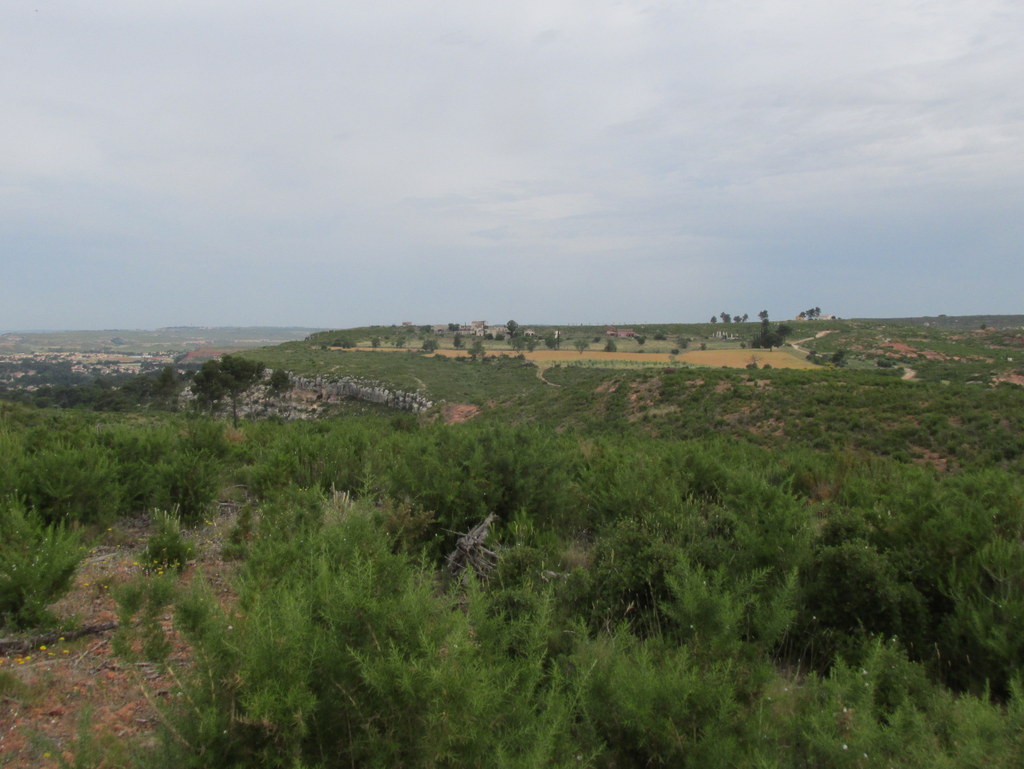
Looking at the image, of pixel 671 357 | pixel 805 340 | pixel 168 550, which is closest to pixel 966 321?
pixel 805 340

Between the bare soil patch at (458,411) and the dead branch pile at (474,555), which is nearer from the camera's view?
the dead branch pile at (474,555)

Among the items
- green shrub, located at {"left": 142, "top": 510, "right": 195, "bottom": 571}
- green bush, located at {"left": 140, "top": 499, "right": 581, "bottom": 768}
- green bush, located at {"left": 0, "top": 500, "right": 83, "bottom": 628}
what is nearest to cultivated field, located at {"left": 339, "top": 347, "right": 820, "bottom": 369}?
green shrub, located at {"left": 142, "top": 510, "right": 195, "bottom": 571}

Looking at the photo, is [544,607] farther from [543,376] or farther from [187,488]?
[543,376]

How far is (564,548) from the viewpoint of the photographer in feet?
16.8

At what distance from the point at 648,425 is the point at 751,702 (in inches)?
891

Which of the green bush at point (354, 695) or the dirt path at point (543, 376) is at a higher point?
the green bush at point (354, 695)

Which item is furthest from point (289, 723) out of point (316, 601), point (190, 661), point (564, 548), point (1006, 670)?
point (1006, 670)

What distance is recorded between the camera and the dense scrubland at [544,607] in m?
2.22

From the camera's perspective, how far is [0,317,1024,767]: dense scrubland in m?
2.22

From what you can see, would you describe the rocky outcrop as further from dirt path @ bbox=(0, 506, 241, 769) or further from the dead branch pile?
dirt path @ bbox=(0, 506, 241, 769)

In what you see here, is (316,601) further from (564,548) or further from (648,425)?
(648,425)

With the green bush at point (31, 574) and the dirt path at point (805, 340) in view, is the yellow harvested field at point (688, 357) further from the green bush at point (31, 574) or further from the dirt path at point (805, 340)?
the green bush at point (31, 574)

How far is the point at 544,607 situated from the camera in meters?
3.09

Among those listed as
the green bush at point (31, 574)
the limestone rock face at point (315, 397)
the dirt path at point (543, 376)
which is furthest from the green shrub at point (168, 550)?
the dirt path at point (543, 376)
